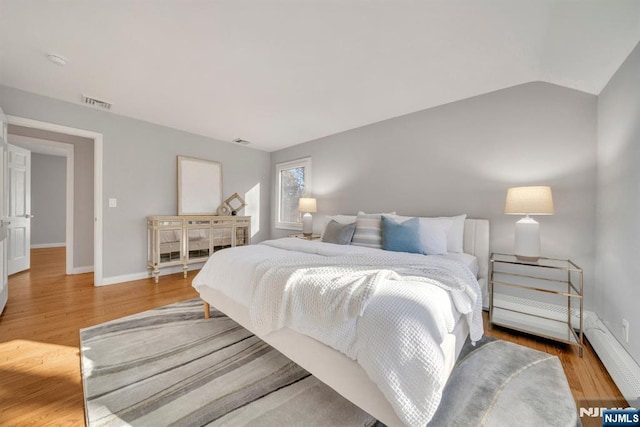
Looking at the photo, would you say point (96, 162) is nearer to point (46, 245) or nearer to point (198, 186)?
point (198, 186)

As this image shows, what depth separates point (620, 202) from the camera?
1732 mm

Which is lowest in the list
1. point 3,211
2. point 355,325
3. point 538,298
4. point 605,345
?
point 605,345

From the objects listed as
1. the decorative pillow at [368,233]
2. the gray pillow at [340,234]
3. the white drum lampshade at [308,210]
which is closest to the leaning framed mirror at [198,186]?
the white drum lampshade at [308,210]

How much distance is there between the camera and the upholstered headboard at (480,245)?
2.54m

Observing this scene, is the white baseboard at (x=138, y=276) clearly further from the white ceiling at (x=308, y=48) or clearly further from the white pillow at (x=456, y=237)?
the white pillow at (x=456, y=237)

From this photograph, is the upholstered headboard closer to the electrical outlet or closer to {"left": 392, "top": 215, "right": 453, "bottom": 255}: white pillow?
{"left": 392, "top": 215, "right": 453, "bottom": 255}: white pillow

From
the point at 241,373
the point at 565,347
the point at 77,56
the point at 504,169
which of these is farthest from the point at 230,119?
the point at 565,347

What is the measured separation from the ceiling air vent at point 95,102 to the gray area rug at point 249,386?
8.93 ft

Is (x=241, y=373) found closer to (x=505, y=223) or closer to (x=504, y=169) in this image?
(x=505, y=223)

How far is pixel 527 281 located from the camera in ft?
7.98

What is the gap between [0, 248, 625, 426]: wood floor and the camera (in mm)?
1362

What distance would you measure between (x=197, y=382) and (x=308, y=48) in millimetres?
2574

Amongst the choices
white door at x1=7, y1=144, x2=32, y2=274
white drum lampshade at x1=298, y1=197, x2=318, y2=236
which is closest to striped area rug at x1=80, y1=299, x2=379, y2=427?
white drum lampshade at x1=298, y1=197, x2=318, y2=236

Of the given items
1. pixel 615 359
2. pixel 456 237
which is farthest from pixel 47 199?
pixel 615 359
